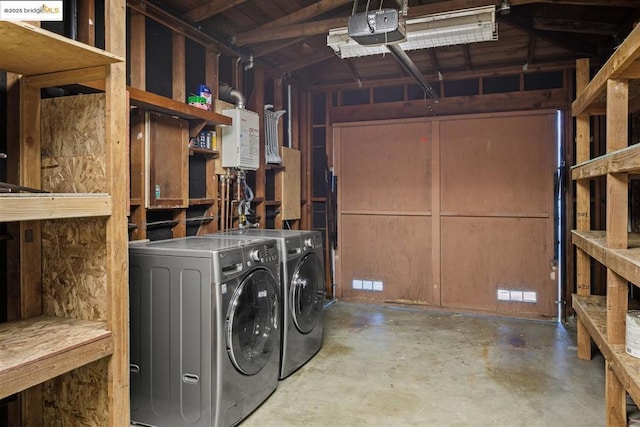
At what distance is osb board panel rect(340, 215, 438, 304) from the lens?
5148 millimetres

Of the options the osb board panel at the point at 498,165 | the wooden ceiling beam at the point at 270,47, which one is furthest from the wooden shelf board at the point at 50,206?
the osb board panel at the point at 498,165

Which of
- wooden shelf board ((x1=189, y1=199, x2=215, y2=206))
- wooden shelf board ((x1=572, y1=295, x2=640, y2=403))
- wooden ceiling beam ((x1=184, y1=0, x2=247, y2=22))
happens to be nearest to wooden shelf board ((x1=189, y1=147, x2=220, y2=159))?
wooden shelf board ((x1=189, y1=199, x2=215, y2=206))

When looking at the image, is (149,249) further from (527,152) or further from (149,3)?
(527,152)

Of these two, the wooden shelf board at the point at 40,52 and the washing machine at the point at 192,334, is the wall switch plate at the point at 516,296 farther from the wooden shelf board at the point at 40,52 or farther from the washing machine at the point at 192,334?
the wooden shelf board at the point at 40,52

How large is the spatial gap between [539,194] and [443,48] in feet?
5.92

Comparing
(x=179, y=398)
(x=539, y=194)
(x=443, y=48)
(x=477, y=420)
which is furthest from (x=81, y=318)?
(x=539, y=194)

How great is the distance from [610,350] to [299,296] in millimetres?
1863

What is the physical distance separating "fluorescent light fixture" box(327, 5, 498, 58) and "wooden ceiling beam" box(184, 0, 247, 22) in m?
0.79

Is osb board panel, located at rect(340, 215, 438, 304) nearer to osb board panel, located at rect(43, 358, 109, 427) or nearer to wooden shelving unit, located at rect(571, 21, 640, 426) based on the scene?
wooden shelving unit, located at rect(571, 21, 640, 426)

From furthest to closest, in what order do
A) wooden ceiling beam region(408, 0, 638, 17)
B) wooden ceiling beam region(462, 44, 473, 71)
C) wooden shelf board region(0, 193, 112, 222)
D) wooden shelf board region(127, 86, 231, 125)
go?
wooden ceiling beam region(462, 44, 473, 71)
wooden ceiling beam region(408, 0, 638, 17)
wooden shelf board region(127, 86, 231, 125)
wooden shelf board region(0, 193, 112, 222)

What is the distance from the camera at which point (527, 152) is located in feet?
15.5

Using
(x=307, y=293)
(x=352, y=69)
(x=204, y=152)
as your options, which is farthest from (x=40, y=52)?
(x=352, y=69)

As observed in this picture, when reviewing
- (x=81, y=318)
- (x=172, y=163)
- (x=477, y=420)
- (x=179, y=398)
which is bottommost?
(x=477, y=420)

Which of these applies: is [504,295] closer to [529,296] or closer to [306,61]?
[529,296]
